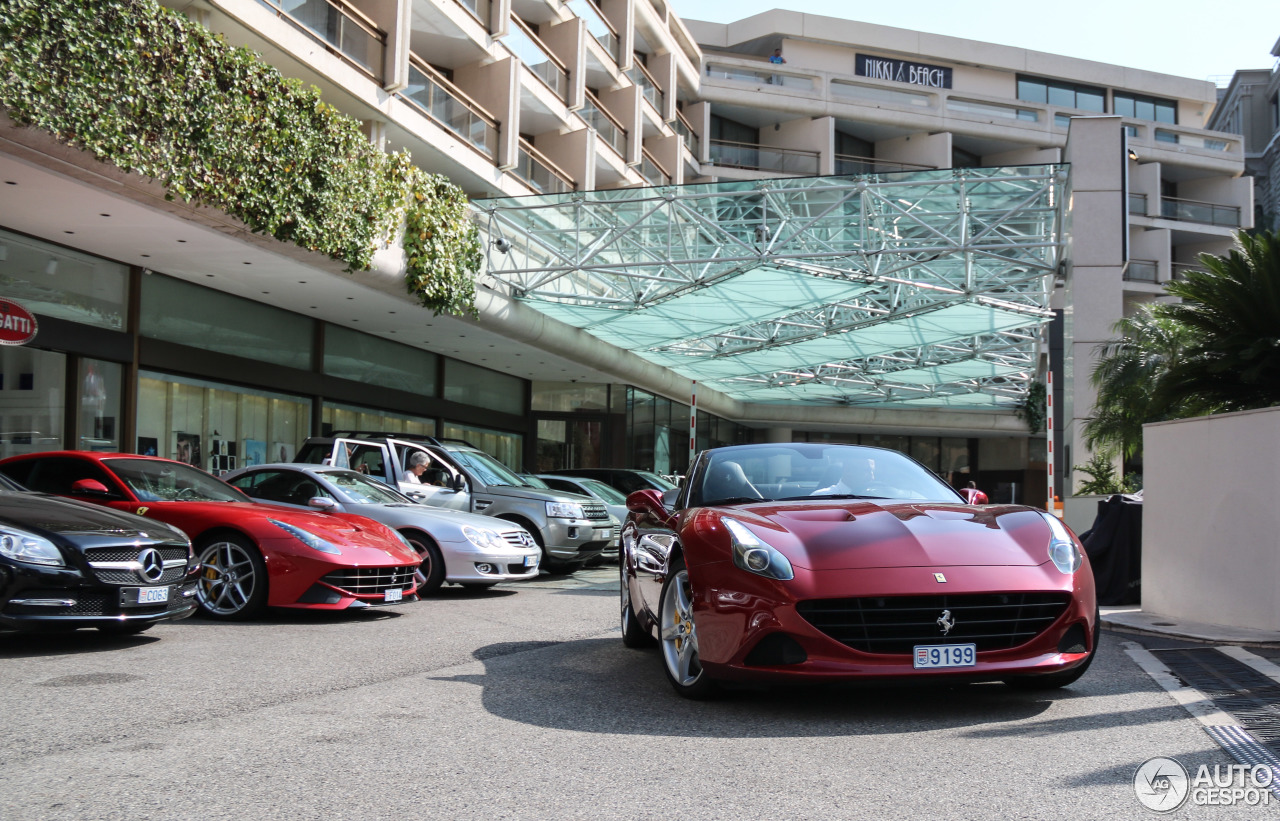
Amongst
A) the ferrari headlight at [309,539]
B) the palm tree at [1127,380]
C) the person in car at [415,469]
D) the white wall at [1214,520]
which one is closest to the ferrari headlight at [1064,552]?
the white wall at [1214,520]

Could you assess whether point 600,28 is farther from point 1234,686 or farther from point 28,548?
point 1234,686

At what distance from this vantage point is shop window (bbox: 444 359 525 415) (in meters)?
27.7

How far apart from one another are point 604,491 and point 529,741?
15.4 meters

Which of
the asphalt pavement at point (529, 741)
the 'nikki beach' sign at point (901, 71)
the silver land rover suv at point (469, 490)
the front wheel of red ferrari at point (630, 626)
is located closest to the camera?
the asphalt pavement at point (529, 741)

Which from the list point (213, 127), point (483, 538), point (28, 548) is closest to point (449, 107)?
point (213, 127)

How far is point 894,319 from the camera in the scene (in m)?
24.4

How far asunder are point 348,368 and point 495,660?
667 inches

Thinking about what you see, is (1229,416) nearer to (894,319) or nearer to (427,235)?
(427,235)

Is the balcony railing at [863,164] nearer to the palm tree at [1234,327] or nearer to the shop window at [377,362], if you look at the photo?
the shop window at [377,362]

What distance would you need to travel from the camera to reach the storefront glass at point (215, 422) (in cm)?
1816

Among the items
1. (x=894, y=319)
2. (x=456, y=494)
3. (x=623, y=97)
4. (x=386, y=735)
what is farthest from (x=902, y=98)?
(x=386, y=735)

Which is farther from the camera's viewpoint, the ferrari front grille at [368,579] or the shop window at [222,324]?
the shop window at [222,324]

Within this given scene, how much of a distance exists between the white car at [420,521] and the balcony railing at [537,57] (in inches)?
716

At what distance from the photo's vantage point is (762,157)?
51062mm
